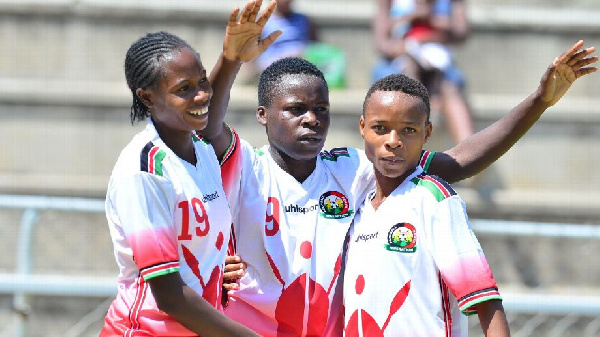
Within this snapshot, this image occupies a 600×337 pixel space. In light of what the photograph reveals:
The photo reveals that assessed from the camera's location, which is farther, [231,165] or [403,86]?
[231,165]

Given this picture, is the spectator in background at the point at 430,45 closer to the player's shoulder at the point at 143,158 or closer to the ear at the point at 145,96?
the ear at the point at 145,96

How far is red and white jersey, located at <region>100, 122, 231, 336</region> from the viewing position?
138 inches

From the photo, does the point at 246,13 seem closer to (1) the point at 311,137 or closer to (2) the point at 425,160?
(1) the point at 311,137

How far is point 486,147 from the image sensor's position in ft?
14.1

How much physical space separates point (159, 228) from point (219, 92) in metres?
0.65

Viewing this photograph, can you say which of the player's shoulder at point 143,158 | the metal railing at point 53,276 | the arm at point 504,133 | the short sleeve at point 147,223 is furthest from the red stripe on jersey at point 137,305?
the metal railing at point 53,276

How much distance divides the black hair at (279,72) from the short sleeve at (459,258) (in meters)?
0.81

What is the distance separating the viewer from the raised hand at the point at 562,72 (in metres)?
4.10

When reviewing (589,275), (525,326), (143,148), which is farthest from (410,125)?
(589,275)

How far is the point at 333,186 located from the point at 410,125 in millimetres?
470

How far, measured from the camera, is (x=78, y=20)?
29.0 ft

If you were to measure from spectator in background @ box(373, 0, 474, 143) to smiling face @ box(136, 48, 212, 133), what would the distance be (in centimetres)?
465

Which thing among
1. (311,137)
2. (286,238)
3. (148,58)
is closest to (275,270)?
(286,238)

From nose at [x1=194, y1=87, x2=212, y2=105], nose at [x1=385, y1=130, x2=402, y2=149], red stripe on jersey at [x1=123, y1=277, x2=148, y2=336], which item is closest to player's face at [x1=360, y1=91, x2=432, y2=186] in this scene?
nose at [x1=385, y1=130, x2=402, y2=149]
